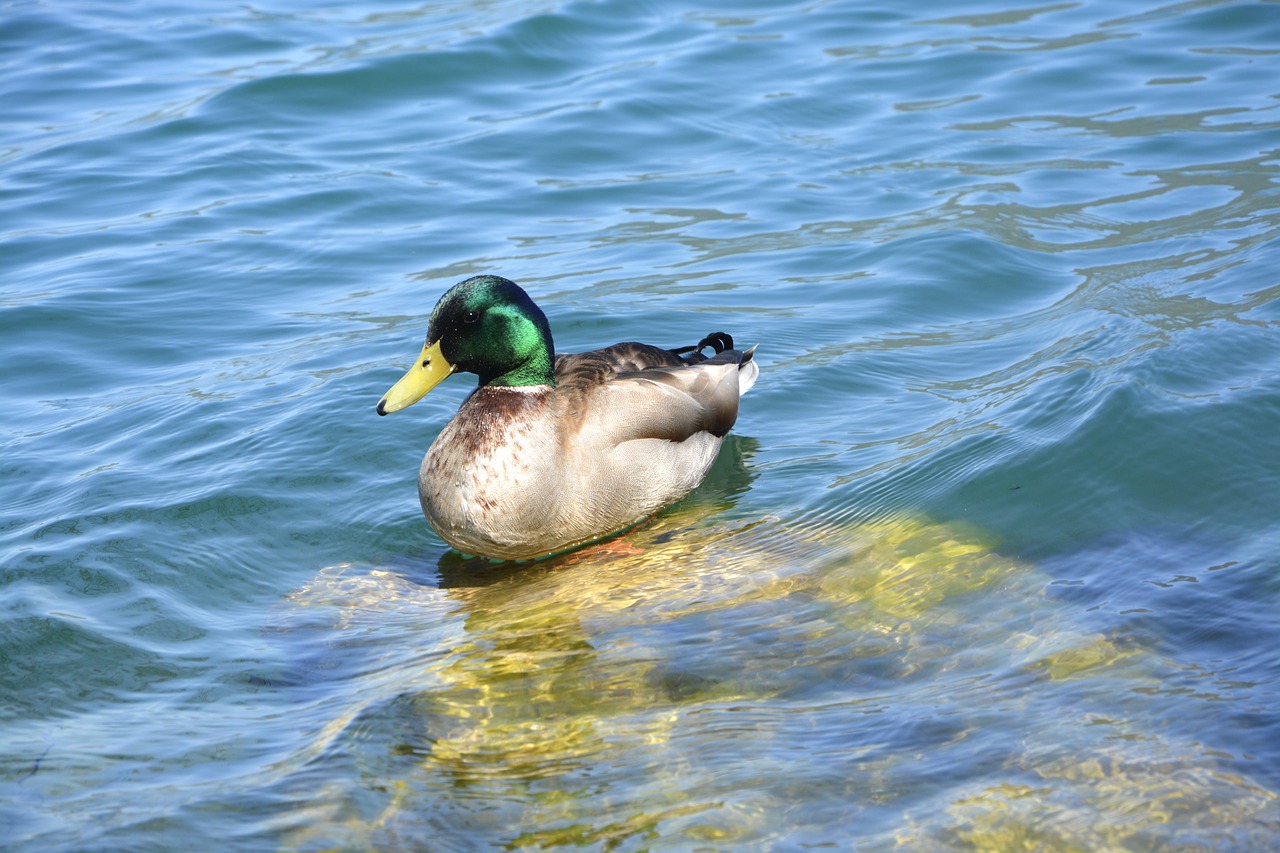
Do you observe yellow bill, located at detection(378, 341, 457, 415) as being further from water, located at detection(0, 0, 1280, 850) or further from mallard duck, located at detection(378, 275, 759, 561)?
water, located at detection(0, 0, 1280, 850)

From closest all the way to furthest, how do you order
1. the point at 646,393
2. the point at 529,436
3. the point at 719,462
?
the point at 529,436
the point at 646,393
the point at 719,462

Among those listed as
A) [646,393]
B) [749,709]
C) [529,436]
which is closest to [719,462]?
[646,393]

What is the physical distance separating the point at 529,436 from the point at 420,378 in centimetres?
55

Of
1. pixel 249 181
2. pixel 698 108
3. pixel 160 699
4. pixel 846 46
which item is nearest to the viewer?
pixel 160 699

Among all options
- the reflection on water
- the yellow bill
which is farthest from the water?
the yellow bill

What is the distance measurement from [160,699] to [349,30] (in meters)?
11.2

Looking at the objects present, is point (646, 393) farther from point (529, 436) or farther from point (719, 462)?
point (719, 462)

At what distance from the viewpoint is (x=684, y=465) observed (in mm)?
6863

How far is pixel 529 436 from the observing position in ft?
20.5

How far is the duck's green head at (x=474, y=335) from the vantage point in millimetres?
6246

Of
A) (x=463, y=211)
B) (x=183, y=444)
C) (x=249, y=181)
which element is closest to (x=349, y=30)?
(x=249, y=181)

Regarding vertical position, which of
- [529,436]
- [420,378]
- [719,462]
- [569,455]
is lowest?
[719,462]

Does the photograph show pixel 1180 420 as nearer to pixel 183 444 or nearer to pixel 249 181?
pixel 183 444

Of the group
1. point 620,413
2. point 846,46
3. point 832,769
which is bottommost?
point 832,769
